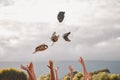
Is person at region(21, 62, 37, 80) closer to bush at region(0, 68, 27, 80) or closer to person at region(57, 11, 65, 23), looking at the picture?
person at region(57, 11, 65, 23)

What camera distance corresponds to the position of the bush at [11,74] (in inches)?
1023

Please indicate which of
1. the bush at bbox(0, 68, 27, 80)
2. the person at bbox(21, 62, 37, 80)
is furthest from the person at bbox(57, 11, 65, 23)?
the bush at bbox(0, 68, 27, 80)

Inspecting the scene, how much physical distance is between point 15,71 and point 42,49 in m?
20.2

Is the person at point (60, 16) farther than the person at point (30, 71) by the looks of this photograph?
Yes

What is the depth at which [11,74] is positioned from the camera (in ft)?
88.0

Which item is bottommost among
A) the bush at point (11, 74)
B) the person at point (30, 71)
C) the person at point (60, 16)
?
the person at point (30, 71)

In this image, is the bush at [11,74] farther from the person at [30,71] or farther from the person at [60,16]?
the person at [30,71]

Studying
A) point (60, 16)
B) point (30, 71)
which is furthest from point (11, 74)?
point (30, 71)

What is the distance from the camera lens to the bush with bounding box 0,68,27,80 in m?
26.0

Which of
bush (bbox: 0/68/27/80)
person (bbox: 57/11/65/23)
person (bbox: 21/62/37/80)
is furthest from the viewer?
bush (bbox: 0/68/27/80)

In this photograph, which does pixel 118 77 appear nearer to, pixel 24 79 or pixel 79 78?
pixel 79 78

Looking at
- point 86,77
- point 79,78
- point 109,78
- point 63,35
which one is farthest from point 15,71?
point 86,77

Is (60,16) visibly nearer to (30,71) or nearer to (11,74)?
(30,71)

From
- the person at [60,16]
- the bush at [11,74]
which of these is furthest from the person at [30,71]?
the bush at [11,74]
